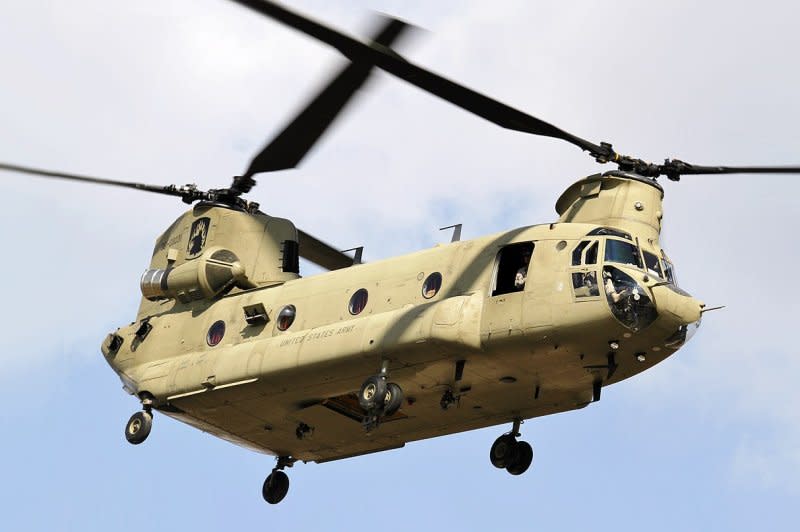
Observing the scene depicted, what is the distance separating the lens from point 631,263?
30.6 metres

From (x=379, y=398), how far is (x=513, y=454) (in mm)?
4033

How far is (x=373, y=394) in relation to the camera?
102ft

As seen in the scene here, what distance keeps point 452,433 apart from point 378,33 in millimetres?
9315

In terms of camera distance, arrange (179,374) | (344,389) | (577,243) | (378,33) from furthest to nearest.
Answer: (179,374) < (344,389) < (577,243) < (378,33)

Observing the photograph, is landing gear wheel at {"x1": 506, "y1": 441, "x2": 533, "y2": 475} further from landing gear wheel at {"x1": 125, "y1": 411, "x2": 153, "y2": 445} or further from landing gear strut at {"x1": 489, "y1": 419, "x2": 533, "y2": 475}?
landing gear wheel at {"x1": 125, "y1": 411, "x2": 153, "y2": 445}

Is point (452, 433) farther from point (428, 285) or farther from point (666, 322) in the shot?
point (666, 322)

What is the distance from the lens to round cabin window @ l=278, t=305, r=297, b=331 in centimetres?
3412

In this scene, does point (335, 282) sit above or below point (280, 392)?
above

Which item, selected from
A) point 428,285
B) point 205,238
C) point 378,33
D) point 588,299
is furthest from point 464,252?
point 205,238

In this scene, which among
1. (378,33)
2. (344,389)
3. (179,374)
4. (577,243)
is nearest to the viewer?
(378,33)

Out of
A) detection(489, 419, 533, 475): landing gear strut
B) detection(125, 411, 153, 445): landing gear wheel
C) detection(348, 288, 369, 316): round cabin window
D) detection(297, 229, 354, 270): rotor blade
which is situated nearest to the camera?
detection(348, 288, 369, 316): round cabin window

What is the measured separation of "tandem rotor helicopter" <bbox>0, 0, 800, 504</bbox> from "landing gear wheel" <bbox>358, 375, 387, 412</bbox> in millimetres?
26

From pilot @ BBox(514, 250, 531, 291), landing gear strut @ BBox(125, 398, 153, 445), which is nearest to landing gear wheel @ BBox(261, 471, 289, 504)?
landing gear strut @ BBox(125, 398, 153, 445)

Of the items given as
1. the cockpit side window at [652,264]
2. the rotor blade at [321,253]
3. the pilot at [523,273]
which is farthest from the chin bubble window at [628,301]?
the rotor blade at [321,253]
